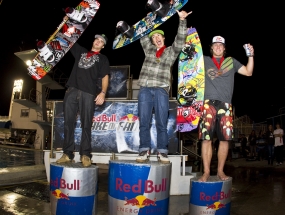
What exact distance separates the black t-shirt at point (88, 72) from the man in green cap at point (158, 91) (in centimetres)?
59

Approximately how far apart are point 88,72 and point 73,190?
1530 millimetres

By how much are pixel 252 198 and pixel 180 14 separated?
11.0 ft

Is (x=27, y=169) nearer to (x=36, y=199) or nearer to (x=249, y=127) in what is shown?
(x=36, y=199)

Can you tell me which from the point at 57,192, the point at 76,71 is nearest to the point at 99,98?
the point at 76,71

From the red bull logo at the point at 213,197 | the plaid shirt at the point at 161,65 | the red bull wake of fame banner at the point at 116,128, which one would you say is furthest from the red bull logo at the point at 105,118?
the red bull logo at the point at 213,197

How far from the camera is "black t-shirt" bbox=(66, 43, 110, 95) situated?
12.3 feet

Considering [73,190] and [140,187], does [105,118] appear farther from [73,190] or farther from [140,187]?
[140,187]

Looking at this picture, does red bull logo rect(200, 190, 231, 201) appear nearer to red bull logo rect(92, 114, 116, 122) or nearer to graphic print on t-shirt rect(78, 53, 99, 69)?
graphic print on t-shirt rect(78, 53, 99, 69)

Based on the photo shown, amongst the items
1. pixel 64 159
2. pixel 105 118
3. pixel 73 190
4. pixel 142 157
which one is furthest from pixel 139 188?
pixel 105 118

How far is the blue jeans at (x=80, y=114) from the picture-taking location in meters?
3.72

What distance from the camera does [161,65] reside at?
12.3 feet

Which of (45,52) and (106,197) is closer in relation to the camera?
(45,52)

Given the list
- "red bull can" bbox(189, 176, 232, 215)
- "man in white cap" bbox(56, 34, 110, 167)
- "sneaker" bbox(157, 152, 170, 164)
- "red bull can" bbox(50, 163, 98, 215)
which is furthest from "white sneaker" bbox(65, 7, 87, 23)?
"red bull can" bbox(189, 176, 232, 215)

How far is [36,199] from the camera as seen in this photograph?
15.0ft
